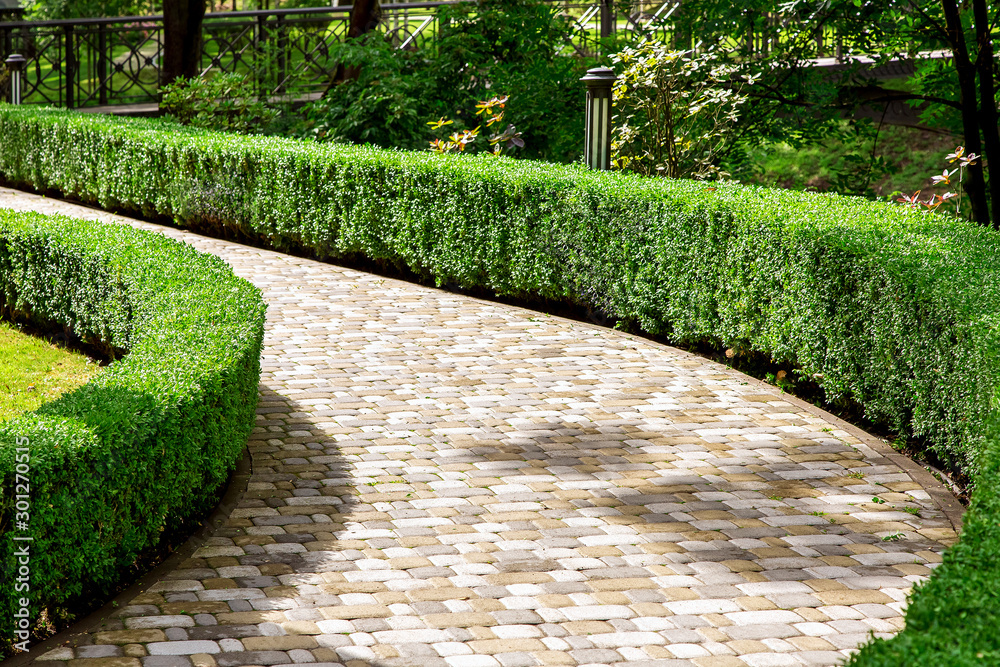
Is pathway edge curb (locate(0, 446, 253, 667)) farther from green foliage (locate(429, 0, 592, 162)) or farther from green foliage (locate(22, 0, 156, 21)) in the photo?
green foliage (locate(22, 0, 156, 21))

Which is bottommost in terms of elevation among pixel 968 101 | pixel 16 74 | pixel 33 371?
pixel 33 371

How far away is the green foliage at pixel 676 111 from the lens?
38.1ft

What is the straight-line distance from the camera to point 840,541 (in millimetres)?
4969

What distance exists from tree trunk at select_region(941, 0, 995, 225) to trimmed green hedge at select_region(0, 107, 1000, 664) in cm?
316

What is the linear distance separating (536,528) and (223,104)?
40.8ft

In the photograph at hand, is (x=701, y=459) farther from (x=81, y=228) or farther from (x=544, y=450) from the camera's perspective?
(x=81, y=228)

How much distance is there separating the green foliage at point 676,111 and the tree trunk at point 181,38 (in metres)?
9.30

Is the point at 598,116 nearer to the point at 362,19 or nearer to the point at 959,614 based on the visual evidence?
the point at 959,614

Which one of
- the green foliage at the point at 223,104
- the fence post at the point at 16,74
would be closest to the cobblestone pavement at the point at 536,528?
the green foliage at the point at 223,104

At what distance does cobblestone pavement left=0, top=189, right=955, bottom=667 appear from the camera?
407 centimetres

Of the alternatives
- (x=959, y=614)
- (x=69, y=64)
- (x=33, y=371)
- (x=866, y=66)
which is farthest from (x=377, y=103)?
(x=959, y=614)

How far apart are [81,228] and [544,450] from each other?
443 cm

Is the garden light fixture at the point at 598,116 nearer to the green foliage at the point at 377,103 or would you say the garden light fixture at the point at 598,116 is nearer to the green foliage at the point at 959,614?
the green foliage at the point at 377,103

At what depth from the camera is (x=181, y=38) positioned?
1862cm
